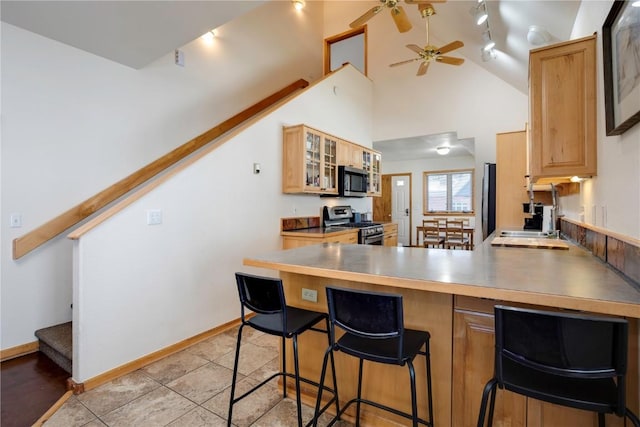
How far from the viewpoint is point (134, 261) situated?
7.85ft

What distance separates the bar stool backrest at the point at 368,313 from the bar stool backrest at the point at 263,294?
288 mm

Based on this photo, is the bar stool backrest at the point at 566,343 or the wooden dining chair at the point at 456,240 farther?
the wooden dining chair at the point at 456,240

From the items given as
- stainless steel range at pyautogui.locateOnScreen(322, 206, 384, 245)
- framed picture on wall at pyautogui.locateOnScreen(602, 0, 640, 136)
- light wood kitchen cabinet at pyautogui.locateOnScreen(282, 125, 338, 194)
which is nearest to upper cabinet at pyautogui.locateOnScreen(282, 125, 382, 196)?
light wood kitchen cabinet at pyautogui.locateOnScreen(282, 125, 338, 194)

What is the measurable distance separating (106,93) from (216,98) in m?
1.39

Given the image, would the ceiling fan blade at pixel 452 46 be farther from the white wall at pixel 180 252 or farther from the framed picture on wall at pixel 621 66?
the framed picture on wall at pixel 621 66

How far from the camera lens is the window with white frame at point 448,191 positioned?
807 centimetres

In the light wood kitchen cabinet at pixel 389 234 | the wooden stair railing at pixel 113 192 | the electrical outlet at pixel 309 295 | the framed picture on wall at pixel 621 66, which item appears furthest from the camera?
the light wood kitchen cabinet at pixel 389 234

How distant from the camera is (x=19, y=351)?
→ 2564mm

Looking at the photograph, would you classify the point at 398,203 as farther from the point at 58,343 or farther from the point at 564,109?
the point at 58,343

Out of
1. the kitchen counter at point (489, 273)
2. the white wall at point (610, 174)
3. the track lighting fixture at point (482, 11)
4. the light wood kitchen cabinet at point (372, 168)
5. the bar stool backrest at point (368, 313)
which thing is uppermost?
the track lighting fixture at point (482, 11)

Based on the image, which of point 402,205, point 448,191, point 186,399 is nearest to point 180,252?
point 186,399

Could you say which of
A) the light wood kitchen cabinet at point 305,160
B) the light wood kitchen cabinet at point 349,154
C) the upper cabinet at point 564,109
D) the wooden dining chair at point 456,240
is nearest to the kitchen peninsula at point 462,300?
the upper cabinet at point 564,109

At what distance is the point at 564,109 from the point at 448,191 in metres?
6.62

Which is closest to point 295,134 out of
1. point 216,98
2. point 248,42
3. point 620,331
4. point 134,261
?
point 216,98
